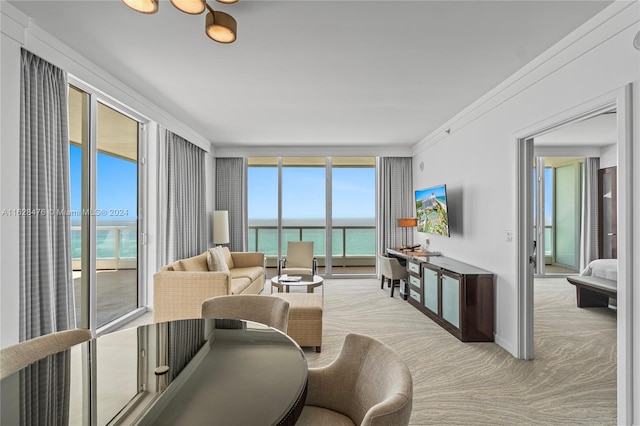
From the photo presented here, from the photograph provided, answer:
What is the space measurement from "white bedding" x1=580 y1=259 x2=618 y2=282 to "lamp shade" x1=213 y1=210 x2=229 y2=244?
5915 millimetres

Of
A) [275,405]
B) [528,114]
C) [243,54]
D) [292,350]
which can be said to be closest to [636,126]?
[528,114]

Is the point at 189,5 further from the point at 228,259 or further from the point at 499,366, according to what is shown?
the point at 228,259

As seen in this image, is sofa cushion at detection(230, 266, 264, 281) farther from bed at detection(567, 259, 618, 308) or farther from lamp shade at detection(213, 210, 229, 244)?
bed at detection(567, 259, 618, 308)

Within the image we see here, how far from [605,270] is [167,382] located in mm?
5749

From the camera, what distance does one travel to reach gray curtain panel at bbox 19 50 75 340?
246 centimetres

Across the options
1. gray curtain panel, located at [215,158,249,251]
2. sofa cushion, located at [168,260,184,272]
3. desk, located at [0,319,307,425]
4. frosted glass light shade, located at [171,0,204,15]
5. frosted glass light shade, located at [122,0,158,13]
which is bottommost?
sofa cushion, located at [168,260,184,272]

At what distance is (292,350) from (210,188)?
5675 millimetres

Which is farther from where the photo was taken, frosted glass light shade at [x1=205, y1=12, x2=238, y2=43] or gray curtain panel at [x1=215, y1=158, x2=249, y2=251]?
gray curtain panel at [x1=215, y1=158, x2=249, y2=251]

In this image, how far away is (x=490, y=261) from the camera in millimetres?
3836

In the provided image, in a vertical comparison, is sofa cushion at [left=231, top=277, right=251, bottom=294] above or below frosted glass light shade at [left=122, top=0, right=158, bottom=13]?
below

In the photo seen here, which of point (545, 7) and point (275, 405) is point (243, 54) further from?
A: point (275, 405)

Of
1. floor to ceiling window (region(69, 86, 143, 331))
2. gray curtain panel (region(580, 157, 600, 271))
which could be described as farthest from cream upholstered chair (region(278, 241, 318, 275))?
gray curtain panel (region(580, 157, 600, 271))

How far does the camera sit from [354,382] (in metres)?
1.53

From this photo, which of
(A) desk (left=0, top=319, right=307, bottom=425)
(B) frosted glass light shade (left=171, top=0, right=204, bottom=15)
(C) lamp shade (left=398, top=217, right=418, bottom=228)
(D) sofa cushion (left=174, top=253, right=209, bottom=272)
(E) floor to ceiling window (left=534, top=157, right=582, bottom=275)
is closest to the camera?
(A) desk (left=0, top=319, right=307, bottom=425)
